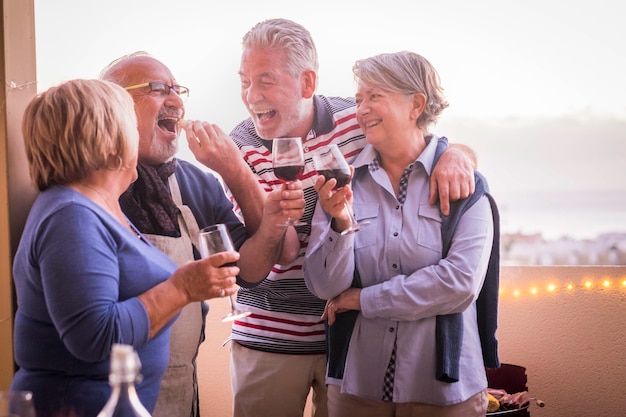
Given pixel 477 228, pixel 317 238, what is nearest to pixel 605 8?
pixel 477 228

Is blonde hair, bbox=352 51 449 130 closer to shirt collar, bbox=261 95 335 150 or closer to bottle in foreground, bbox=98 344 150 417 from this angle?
shirt collar, bbox=261 95 335 150

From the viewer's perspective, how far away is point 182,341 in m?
2.40

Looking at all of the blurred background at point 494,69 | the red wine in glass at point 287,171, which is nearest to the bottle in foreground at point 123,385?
the red wine in glass at point 287,171

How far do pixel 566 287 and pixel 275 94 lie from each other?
1656mm

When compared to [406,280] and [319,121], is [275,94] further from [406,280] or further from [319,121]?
[406,280]

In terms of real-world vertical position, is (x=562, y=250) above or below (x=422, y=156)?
below

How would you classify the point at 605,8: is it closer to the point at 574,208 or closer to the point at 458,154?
the point at 574,208

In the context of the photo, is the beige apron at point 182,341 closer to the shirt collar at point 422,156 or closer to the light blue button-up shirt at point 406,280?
the light blue button-up shirt at point 406,280

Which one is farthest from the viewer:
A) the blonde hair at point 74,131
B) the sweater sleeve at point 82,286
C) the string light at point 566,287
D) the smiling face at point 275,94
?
the string light at point 566,287

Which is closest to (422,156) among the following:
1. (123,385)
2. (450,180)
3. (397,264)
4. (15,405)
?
(450,180)

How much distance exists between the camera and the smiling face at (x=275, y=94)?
2.57 m

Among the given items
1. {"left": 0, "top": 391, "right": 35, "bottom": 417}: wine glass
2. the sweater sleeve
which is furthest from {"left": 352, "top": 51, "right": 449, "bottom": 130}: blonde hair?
{"left": 0, "top": 391, "right": 35, "bottom": 417}: wine glass

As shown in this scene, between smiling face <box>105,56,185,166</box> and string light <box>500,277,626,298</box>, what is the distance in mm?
1751

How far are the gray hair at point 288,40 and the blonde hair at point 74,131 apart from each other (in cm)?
87
